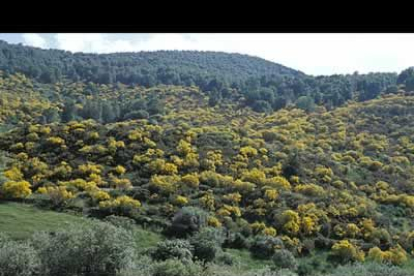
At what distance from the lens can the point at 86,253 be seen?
21062 mm

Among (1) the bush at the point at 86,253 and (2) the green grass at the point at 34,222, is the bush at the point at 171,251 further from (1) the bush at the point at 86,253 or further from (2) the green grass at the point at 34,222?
(1) the bush at the point at 86,253

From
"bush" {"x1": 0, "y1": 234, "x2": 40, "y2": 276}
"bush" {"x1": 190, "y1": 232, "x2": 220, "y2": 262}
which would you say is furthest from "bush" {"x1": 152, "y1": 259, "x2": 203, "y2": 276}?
"bush" {"x1": 190, "y1": 232, "x2": 220, "y2": 262}

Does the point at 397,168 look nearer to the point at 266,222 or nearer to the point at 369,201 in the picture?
the point at 369,201

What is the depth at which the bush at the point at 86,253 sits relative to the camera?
827 inches

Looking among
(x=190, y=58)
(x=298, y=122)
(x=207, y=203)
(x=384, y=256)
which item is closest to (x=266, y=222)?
(x=207, y=203)

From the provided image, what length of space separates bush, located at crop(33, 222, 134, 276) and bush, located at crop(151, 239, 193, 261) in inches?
237

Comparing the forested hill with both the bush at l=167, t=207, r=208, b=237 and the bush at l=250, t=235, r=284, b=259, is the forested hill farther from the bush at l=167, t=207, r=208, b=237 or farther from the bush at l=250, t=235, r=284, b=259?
the bush at l=250, t=235, r=284, b=259

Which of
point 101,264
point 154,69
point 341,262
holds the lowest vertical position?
point 341,262

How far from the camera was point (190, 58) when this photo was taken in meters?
140

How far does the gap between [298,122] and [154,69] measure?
54.2 metres

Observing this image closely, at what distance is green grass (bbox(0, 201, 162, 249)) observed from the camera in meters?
27.8

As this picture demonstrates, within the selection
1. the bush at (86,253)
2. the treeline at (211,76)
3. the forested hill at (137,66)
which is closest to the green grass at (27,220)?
the bush at (86,253)

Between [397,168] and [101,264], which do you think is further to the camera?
[397,168]
